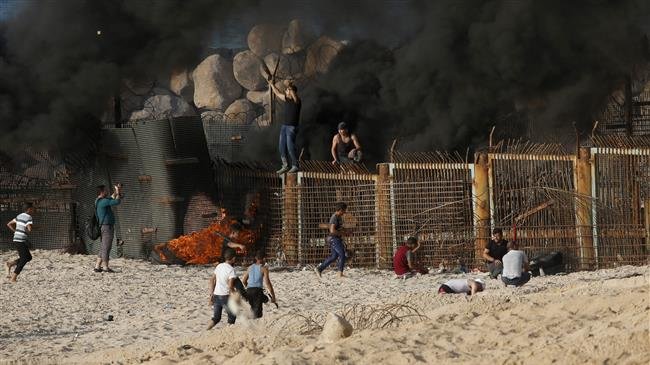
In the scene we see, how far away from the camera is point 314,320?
15.2 metres

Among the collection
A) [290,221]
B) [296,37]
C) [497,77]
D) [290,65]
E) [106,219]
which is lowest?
[290,221]

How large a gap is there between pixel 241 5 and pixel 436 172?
436 inches

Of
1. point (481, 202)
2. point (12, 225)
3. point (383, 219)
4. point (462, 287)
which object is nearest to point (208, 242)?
point (383, 219)

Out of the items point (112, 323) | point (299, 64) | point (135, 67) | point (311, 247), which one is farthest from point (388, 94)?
point (112, 323)

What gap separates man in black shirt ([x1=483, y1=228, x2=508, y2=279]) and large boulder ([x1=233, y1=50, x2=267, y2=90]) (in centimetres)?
1912

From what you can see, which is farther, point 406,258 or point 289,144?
point 289,144

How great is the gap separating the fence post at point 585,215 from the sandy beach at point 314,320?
89 centimetres

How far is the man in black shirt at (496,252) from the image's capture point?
2039cm

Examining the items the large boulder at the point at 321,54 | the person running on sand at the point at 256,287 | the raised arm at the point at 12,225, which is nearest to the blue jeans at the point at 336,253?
the raised arm at the point at 12,225

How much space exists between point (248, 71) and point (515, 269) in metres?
25.1

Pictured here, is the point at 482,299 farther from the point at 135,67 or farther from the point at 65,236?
the point at 135,67

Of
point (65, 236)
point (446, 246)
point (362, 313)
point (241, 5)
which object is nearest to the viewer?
point (362, 313)

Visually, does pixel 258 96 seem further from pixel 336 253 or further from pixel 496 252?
pixel 496 252

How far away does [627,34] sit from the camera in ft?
98.4
